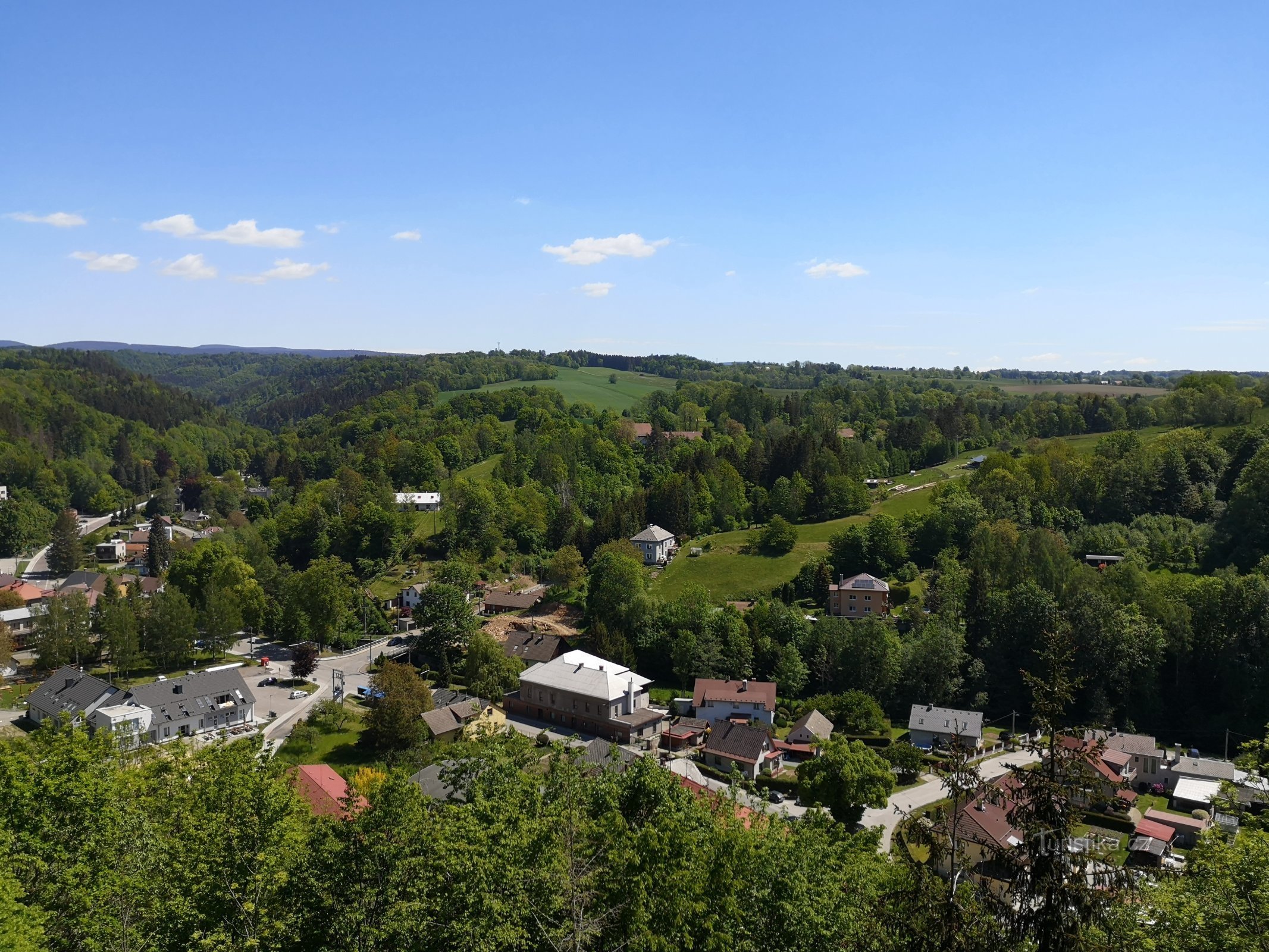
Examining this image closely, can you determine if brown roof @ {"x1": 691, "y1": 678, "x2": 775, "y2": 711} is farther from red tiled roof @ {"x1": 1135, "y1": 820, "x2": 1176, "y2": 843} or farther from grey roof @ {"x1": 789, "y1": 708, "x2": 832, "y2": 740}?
red tiled roof @ {"x1": 1135, "y1": 820, "x2": 1176, "y2": 843}

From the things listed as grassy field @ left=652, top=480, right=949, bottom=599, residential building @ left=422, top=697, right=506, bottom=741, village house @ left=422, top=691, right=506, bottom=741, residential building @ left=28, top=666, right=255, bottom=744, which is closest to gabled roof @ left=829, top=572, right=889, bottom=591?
grassy field @ left=652, top=480, right=949, bottom=599

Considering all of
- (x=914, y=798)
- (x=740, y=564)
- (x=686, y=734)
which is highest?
(x=740, y=564)

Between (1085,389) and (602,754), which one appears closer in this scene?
(602,754)

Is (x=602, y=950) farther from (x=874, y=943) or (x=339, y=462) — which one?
(x=339, y=462)

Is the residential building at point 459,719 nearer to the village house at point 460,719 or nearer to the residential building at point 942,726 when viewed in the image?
the village house at point 460,719

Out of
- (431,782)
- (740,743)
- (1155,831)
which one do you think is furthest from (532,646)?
(1155,831)

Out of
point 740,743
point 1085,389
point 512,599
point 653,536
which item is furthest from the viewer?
point 1085,389

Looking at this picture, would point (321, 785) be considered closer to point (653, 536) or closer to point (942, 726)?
point (942, 726)
